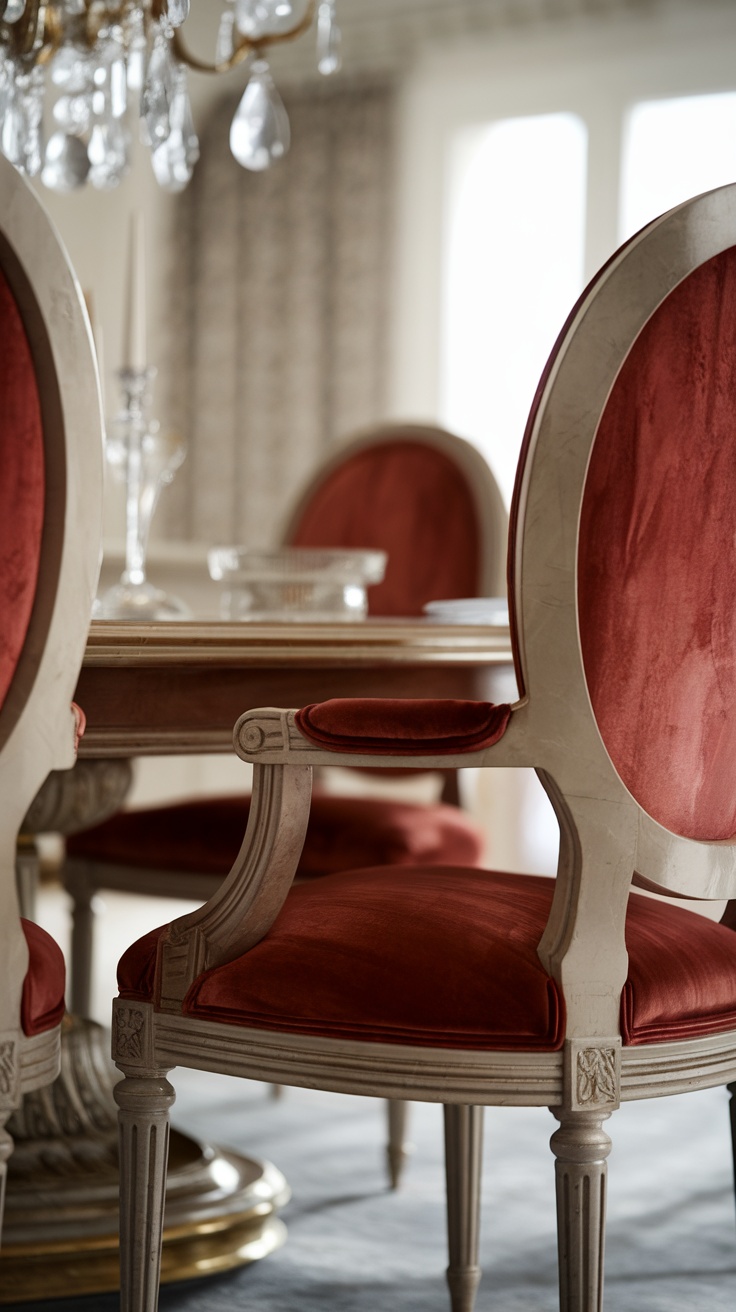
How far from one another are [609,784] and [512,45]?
4.60m

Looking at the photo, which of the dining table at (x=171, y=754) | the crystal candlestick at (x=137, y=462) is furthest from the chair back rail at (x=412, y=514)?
the dining table at (x=171, y=754)

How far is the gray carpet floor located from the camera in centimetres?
180

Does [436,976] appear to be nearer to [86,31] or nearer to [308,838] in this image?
[308,838]

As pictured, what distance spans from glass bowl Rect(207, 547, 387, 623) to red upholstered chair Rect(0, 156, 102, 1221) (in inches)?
31.2

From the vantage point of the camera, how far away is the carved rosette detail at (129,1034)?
4.10ft

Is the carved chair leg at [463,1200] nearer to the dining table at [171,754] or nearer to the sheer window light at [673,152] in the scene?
the dining table at [171,754]

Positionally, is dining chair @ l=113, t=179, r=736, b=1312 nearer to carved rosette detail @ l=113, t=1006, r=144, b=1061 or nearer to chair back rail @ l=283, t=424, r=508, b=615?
carved rosette detail @ l=113, t=1006, r=144, b=1061

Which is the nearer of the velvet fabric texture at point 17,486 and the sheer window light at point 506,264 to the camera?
the velvet fabric texture at point 17,486

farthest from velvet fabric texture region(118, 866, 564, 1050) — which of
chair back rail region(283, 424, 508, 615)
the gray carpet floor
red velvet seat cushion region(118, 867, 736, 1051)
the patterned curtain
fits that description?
the patterned curtain

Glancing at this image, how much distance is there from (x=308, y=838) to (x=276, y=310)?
12.4ft

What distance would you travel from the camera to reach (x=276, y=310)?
5543 mm

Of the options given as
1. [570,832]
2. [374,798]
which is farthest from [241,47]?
[570,832]

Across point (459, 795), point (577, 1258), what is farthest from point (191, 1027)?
point (459, 795)

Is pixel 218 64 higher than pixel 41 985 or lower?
higher
